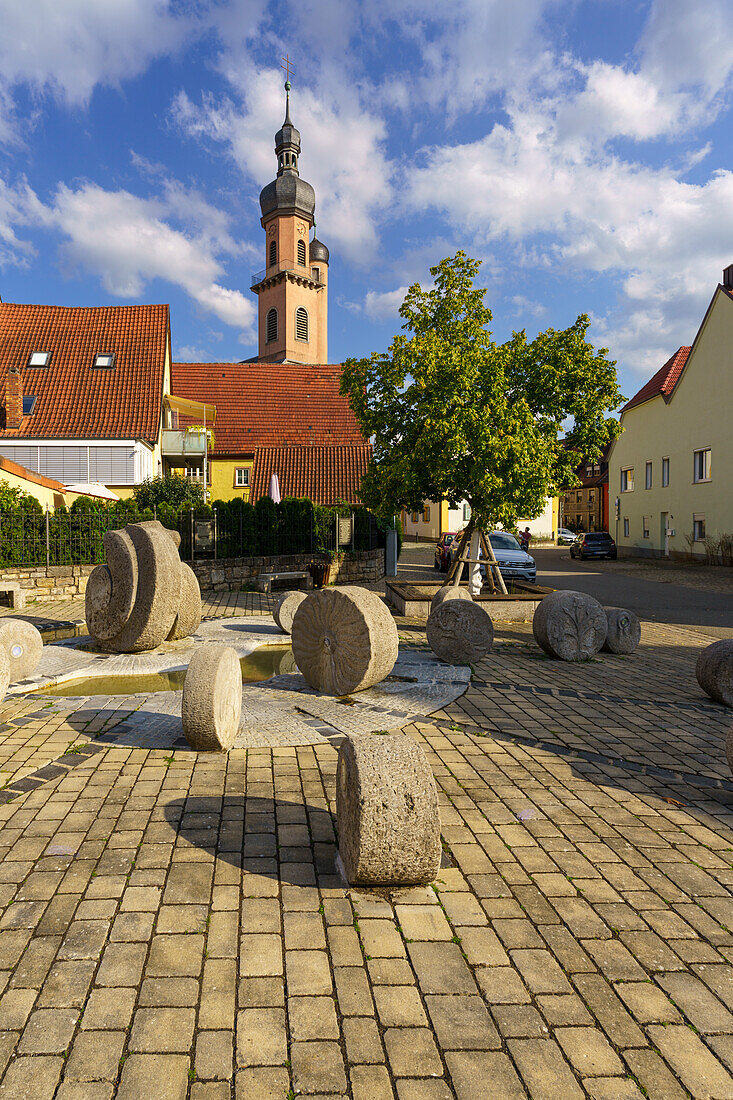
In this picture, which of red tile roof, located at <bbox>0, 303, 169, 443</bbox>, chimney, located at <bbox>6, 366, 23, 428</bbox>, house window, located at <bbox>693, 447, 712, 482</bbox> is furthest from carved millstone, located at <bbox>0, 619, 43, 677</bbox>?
house window, located at <bbox>693, 447, 712, 482</bbox>

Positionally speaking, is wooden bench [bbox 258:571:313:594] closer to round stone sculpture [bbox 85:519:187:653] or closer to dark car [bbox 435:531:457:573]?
dark car [bbox 435:531:457:573]

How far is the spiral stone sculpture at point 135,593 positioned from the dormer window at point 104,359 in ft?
72.7

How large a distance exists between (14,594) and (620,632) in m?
12.0

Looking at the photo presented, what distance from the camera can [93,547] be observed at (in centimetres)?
1634

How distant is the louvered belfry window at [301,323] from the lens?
186 feet

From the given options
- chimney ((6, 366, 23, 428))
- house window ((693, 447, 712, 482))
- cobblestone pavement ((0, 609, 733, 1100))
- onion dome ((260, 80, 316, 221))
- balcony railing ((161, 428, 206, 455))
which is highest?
onion dome ((260, 80, 316, 221))

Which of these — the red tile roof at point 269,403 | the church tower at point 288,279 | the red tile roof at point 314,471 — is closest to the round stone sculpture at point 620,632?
the red tile roof at point 314,471

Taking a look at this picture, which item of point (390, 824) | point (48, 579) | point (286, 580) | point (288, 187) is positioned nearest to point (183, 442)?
point (286, 580)

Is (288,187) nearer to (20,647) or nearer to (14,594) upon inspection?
(14,594)

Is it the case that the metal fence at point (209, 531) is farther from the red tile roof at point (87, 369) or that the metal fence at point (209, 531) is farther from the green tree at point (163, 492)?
the red tile roof at point (87, 369)

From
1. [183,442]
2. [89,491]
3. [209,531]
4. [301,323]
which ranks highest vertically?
[301,323]

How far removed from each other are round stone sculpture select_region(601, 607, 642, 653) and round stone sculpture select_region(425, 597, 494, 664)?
7.13 ft

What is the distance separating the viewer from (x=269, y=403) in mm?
38781

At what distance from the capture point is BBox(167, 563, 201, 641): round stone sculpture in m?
9.52
